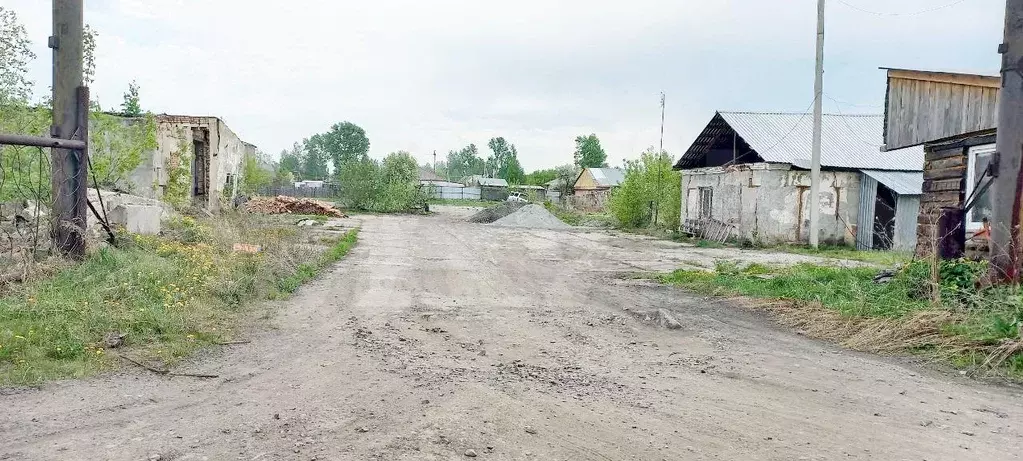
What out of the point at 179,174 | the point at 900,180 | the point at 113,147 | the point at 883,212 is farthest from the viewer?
the point at 883,212

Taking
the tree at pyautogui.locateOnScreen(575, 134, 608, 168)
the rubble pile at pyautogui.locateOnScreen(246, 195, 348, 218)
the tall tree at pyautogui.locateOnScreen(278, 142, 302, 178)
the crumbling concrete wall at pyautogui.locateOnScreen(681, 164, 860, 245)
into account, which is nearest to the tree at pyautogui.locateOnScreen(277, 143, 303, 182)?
the tall tree at pyautogui.locateOnScreen(278, 142, 302, 178)

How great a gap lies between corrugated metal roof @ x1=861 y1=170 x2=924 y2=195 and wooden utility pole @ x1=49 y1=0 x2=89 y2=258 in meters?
21.5

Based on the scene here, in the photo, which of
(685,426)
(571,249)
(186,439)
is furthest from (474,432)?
(571,249)

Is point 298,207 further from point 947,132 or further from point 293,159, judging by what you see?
point 293,159

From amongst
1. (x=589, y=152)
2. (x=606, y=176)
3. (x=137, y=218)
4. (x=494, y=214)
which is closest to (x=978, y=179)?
(x=137, y=218)

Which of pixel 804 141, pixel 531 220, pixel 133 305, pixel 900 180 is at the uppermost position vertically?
pixel 804 141

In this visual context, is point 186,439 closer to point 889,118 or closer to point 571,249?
point 889,118

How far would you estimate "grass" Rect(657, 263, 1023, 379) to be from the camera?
602 cm

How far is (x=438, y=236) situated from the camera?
22422 millimetres

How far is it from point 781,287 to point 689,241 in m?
14.6

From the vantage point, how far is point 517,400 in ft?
15.0

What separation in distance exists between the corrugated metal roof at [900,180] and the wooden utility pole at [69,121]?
70.5ft

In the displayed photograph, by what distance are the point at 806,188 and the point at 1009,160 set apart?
Result: 1545 centimetres

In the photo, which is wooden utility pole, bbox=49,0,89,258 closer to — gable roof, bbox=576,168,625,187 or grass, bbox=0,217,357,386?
grass, bbox=0,217,357,386
